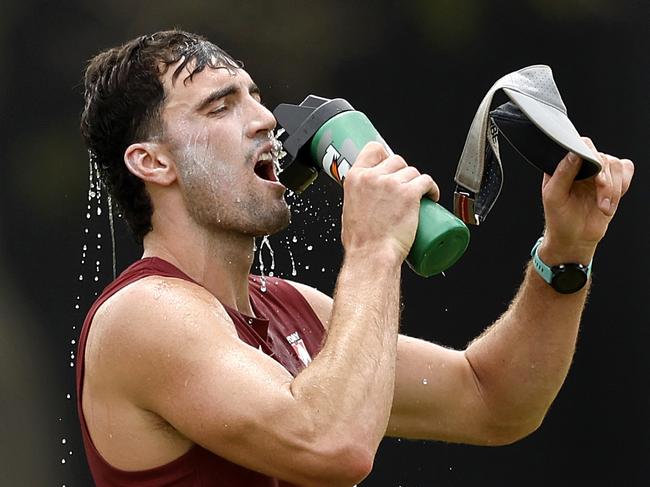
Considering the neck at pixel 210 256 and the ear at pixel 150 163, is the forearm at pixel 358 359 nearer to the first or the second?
the neck at pixel 210 256

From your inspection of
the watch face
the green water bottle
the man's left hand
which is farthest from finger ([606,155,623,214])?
the green water bottle

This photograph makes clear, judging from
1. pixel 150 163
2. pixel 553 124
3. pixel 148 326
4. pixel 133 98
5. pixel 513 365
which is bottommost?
pixel 513 365

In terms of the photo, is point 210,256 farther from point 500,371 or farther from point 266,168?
point 500,371

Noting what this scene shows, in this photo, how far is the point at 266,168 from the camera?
3023 millimetres

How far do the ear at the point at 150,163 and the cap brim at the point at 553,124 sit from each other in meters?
0.76

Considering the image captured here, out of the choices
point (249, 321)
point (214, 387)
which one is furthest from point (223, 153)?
point (214, 387)

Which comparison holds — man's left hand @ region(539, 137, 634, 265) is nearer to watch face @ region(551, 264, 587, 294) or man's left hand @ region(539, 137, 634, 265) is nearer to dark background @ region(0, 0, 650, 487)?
watch face @ region(551, 264, 587, 294)

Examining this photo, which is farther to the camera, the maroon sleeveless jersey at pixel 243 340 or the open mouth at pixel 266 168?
the open mouth at pixel 266 168

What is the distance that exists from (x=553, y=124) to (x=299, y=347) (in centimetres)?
76

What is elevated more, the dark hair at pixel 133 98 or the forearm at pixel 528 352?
the dark hair at pixel 133 98

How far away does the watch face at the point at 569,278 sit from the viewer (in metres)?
3.01

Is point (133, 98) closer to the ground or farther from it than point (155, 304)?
farther from it

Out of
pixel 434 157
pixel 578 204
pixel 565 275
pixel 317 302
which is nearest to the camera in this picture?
pixel 578 204

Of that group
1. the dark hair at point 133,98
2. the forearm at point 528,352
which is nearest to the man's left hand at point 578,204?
the forearm at point 528,352
